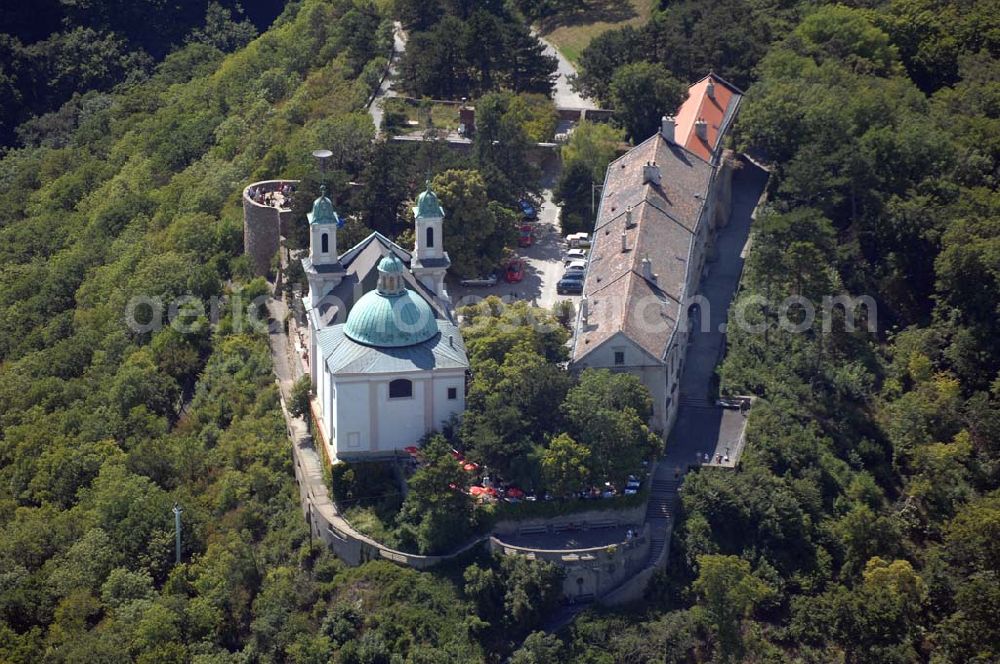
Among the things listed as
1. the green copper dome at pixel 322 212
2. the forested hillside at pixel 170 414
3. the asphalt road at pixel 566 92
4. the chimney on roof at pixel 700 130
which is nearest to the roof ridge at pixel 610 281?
the green copper dome at pixel 322 212

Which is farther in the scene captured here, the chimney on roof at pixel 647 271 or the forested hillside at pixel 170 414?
the chimney on roof at pixel 647 271

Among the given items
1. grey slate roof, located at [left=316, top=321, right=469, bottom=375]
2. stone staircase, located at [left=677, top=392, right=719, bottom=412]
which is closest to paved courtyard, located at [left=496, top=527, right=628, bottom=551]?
grey slate roof, located at [left=316, top=321, right=469, bottom=375]

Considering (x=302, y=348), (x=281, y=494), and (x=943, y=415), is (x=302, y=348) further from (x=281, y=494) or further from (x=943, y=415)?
(x=943, y=415)

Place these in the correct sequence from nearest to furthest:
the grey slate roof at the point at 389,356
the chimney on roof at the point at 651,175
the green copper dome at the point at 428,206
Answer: the grey slate roof at the point at 389,356, the green copper dome at the point at 428,206, the chimney on roof at the point at 651,175

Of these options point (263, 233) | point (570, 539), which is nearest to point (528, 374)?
point (570, 539)

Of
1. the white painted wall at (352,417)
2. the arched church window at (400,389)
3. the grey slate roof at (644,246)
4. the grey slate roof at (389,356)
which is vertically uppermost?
the grey slate roof at (644,246)

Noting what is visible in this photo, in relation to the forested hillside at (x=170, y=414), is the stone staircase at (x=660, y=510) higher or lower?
higher

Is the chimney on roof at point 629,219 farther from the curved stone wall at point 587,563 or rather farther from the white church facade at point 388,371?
the curved stone wall at point 587,563
